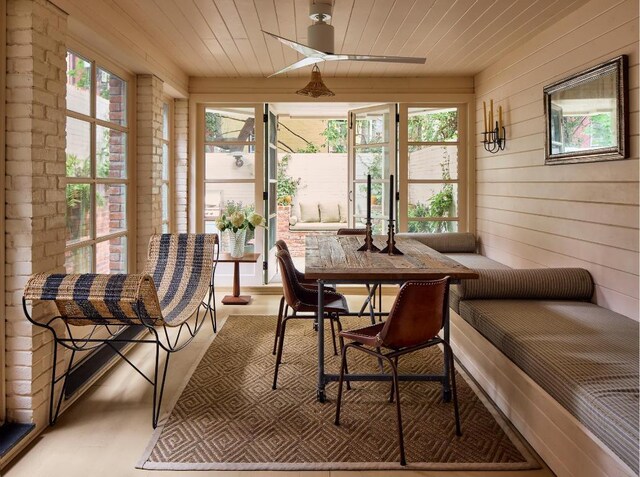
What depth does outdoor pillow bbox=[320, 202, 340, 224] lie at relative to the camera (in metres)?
9.34

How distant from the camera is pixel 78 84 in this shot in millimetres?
3275

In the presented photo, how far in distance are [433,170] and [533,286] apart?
2718mm

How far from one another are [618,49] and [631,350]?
1785 mm

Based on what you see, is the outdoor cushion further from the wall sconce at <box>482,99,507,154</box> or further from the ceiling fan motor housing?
the ceiling fan motor housing

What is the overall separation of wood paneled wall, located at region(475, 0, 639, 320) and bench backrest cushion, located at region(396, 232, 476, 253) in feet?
0.55

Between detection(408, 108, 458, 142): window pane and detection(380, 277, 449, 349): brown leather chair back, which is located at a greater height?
detection(408, 108, 458, 142): window pane

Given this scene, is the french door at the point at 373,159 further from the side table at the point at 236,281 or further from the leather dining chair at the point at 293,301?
the leather dining chair at the point at 293,301

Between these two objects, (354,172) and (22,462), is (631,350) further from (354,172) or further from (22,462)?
(354,172)

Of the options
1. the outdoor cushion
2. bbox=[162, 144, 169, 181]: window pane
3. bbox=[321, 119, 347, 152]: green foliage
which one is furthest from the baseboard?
bbox=[321, 119, 347, 152]: green foliage

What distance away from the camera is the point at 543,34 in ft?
13.0

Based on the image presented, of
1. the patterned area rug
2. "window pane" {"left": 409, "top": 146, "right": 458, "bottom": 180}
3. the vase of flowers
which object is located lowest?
the patterned area rug

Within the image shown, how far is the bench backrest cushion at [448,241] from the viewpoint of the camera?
5.39 m

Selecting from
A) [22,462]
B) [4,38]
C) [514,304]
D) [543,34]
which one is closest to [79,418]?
[22,462]

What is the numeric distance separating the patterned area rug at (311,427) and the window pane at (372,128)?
124 inches
